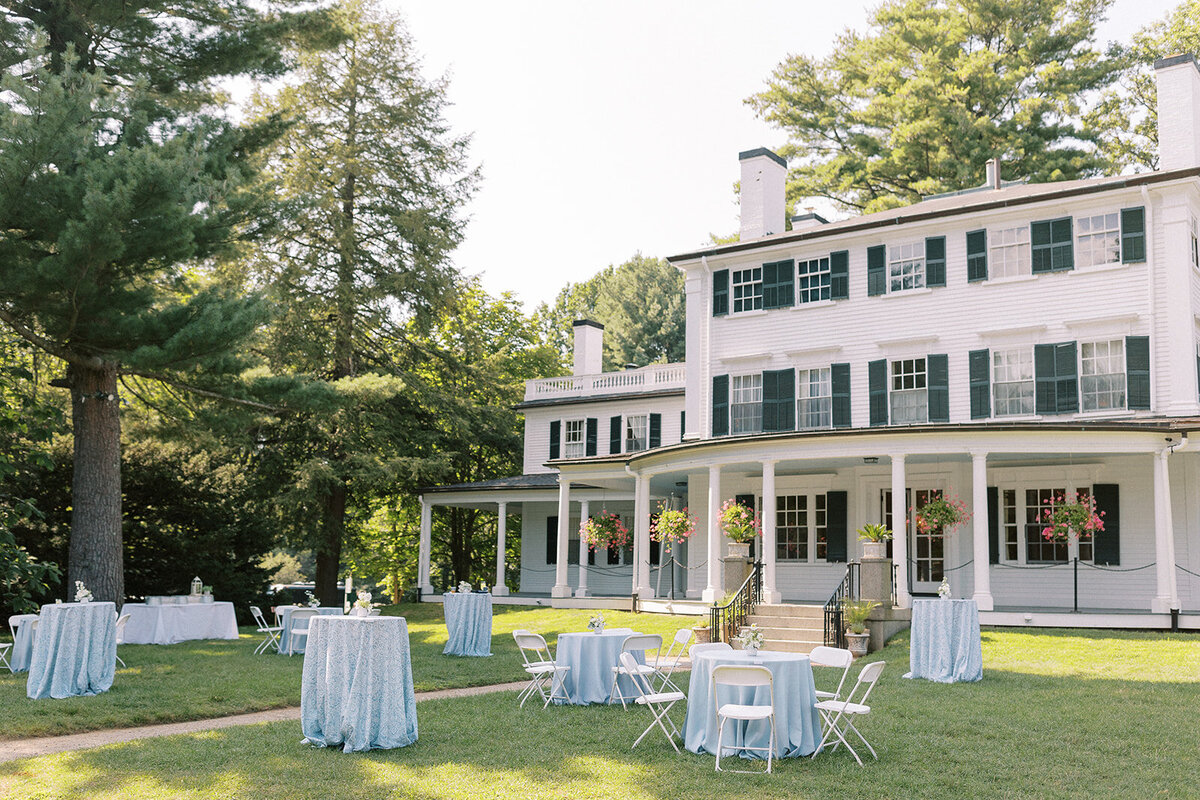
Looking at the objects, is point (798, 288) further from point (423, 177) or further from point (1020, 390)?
point (423, 177)

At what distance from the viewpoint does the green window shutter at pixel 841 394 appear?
2123 cm

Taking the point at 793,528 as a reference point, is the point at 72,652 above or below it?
below

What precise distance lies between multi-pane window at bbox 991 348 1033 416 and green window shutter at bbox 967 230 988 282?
Result: 1.57 m

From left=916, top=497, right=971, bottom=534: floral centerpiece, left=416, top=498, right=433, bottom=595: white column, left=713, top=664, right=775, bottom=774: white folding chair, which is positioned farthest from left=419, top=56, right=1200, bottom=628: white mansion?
left=713, top=664, right=775, bottom=774: white folding chair

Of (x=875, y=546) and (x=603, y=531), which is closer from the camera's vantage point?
(x=875, y=546)

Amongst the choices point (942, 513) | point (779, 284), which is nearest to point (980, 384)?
point (942, 513)

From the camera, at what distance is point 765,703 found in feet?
27.0

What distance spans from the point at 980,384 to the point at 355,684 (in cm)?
1511

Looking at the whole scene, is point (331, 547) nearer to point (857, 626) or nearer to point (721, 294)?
point (721, 294)

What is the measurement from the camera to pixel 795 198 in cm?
3694

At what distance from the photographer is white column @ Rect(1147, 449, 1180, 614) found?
1619cm

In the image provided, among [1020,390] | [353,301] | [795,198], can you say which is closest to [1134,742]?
[1020,390]

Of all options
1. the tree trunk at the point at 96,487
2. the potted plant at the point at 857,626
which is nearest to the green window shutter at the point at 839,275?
the potted plant at the point at 857,626

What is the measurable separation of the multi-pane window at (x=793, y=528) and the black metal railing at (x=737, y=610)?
14.3ft
